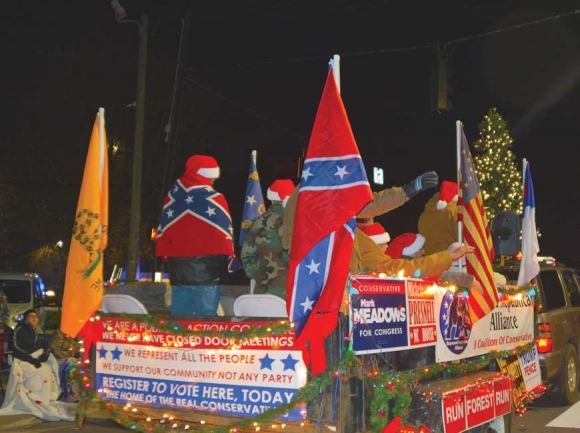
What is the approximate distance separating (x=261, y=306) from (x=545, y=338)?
6631 mm

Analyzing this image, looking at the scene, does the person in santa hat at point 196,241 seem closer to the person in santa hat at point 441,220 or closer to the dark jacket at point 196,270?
the dark jacket at point 196,270

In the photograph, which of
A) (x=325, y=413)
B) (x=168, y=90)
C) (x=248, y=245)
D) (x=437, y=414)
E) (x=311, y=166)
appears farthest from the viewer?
(x=168, y=90)

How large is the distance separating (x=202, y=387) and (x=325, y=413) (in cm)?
90

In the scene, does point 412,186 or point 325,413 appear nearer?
point 325,413

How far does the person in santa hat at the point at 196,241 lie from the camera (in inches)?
211

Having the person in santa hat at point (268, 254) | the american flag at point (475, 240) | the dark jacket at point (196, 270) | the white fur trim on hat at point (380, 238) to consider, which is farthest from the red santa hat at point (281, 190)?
the american flag at point (475, 240)

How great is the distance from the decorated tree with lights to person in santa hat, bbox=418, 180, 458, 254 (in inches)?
1190

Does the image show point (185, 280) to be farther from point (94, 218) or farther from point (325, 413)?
point (325, 413)

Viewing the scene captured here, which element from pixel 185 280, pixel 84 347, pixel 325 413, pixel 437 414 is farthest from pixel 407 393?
pixel 84 347

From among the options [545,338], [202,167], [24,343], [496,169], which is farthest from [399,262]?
[496,169]

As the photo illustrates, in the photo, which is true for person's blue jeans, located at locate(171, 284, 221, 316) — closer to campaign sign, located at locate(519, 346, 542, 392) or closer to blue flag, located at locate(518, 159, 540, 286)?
campaign sign, located at locate(519, 346, 542, 392)

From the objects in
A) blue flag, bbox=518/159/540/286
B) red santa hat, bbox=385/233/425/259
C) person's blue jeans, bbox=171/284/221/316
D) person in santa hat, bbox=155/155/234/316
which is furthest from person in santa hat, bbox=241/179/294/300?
blue flag, bbox=518/159/540/286

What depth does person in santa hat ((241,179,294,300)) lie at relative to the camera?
557cm

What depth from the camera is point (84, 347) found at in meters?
5.46
